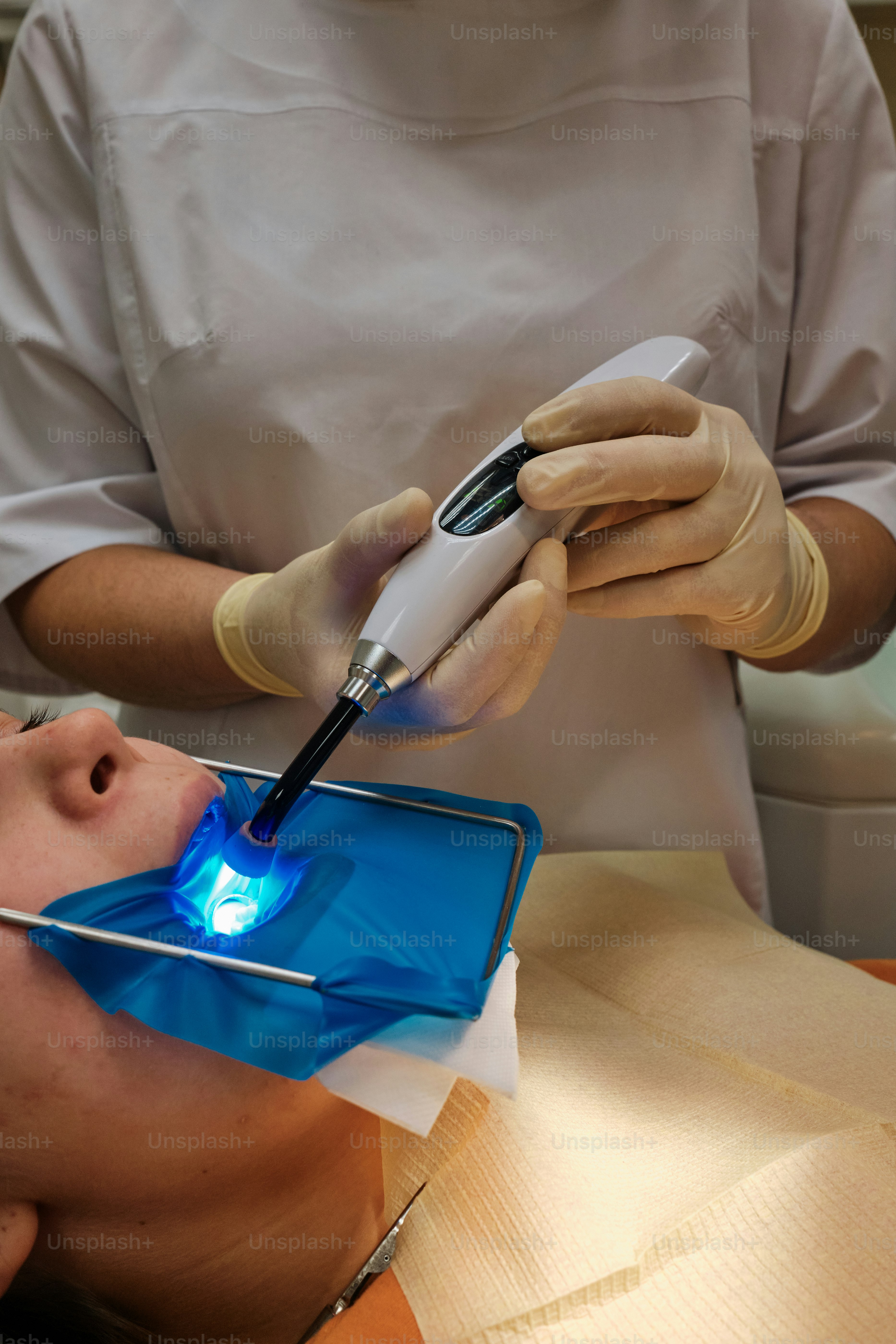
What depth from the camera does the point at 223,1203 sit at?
0.79 m

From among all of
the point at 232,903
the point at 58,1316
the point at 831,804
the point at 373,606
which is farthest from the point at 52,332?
the point at 831,804

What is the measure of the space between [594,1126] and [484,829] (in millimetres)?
274

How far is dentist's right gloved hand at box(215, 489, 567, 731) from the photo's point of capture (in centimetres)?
84

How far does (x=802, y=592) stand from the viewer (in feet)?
3.76

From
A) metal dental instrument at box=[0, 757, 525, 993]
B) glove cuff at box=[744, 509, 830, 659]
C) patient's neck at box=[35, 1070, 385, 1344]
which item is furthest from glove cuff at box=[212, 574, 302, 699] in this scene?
glove cuff at box=[744, 509, 830, 659]

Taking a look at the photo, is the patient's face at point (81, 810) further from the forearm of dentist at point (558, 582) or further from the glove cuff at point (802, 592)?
the glove cuff at point (802, 592)

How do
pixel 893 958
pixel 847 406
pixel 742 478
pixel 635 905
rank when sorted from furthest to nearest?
1. pixel 893 958
2. pixel 847 406
3. pixel 635 905
4. pixel 742 478

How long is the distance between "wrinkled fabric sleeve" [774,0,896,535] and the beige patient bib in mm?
638

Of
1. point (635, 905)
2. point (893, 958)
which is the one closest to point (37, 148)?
point (635, 905)

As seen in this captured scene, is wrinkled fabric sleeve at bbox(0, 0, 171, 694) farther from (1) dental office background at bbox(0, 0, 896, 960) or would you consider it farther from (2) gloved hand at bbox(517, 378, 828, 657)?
(1) dental office background at bbox(0, 0, 896, 960)

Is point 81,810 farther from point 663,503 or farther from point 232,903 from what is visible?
point 663,503

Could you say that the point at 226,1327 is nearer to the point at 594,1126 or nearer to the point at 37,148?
the point at 594,1126

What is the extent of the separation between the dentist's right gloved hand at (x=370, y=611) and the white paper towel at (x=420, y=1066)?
0.99ft

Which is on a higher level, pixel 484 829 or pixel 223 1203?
pixel 484 829
